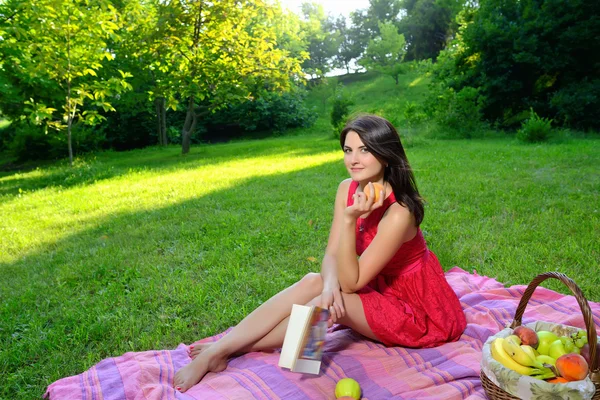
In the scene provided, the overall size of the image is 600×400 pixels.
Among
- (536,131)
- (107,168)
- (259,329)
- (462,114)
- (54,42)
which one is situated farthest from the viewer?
(462,114)

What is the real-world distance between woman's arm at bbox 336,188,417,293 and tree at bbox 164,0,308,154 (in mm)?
10656

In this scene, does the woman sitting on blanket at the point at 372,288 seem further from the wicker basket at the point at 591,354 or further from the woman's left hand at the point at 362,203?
the wicker basket at the point at 591,354

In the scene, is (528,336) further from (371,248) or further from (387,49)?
(387,49)

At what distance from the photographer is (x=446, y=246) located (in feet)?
15.0

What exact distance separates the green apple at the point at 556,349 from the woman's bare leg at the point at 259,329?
3.74 feet

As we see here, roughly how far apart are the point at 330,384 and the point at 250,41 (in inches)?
500

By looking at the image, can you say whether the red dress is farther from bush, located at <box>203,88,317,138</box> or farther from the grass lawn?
bush, located at <box>203,88,317,138</box>

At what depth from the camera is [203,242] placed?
496 centimetres

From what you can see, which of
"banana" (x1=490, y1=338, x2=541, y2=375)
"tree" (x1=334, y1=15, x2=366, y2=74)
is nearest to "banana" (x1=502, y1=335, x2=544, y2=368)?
"banana" (x1=490, y1=338, x2=541, y2=375)

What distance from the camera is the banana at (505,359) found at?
197 centimetres

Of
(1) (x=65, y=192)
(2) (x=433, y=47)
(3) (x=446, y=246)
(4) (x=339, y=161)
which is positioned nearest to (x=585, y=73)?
(4) (x=339, y=161)

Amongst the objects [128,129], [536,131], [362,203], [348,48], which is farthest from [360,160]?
[348,48]

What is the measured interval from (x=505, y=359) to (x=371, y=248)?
0.80 metres

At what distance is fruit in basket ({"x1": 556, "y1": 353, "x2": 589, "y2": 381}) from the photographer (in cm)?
190
